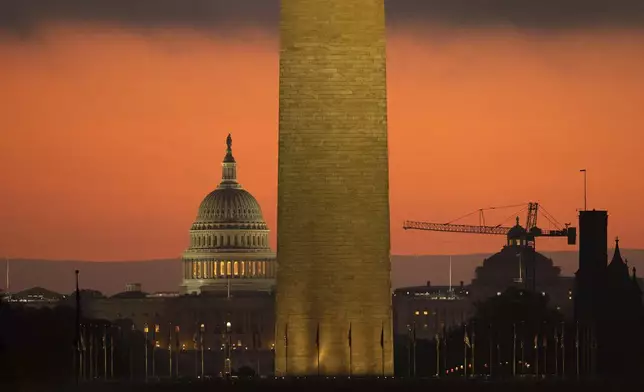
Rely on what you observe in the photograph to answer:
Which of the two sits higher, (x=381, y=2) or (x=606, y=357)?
(x=381, y=2)

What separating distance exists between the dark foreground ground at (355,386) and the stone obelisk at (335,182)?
270 centimetres

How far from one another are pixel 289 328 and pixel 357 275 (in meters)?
2.82

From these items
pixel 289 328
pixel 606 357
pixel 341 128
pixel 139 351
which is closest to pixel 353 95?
pixel 341 128

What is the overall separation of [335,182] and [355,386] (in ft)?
22.9

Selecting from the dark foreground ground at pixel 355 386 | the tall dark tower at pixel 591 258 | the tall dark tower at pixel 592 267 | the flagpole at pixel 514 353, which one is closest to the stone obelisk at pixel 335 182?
the dark foreground ground at pixel 355 386

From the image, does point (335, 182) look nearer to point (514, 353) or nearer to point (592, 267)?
point (514, 353)

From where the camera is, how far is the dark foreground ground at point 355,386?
93.6 metres

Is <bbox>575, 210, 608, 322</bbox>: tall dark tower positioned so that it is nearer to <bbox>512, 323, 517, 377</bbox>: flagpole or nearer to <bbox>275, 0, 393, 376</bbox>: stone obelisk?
<bbox>512, 323, 517, 377</bbox>: flagpole

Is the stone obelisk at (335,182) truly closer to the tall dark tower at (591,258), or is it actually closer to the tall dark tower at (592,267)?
the tall dark tower at (592,267)

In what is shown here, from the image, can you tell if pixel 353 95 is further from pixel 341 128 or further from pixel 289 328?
pixel 289 328

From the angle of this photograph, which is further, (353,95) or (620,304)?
(620,304)

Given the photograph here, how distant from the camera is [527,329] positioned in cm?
13550

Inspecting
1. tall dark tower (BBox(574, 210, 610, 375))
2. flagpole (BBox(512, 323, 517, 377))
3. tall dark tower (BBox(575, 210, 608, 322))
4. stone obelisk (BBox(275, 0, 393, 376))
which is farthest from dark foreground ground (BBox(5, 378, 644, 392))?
tall dark tower (BBox(575, 210, 608, 322))

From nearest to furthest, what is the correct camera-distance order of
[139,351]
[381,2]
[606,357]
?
[381,2] → [606,357] → [139,351]
